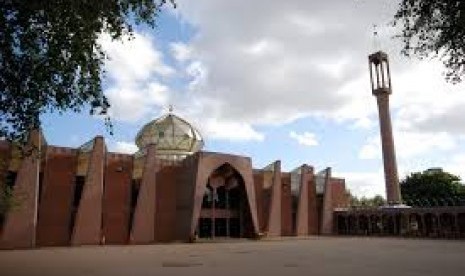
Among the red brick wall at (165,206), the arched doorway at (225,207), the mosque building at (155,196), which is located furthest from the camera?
the arched doorway at (225,207)

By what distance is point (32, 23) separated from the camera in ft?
43.8

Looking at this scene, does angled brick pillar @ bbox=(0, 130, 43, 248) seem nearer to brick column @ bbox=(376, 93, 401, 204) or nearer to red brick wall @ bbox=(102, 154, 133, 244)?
red brick wall @ bbox=(102, 154, 133, 244)

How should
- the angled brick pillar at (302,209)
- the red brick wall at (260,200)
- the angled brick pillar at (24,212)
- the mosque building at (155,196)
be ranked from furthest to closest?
1. the angled brick pillar at (302,209)
2. the red brick wall at (260,200)
3. the mosque building at (155,196)
4. the angled brick pillar at (24,212)

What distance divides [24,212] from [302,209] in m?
32.0

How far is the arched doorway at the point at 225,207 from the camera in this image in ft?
177

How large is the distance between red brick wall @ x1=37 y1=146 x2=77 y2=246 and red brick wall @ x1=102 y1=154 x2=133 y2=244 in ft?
11.6

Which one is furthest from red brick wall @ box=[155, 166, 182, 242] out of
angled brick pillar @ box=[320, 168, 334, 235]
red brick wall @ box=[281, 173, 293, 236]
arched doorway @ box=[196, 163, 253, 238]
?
angled brick pillar @ box=[320, 168, 334, 235]

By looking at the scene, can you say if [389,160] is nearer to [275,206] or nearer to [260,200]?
[275,206]

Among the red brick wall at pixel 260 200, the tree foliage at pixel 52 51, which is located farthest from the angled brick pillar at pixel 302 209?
the tree foliage at pixel 52 51

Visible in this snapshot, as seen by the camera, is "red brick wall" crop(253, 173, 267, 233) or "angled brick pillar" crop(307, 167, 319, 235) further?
"angled brick pillar" crop(307, 167, 319, 235)

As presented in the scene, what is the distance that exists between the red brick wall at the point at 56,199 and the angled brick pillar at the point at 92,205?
1.52m

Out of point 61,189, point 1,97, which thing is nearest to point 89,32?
point 1,97

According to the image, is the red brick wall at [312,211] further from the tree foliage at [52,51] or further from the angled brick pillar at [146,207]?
the tree foliage at [52,51]

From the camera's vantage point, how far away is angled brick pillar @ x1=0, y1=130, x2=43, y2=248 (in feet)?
130
